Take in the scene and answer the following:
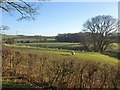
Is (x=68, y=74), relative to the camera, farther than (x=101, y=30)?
No

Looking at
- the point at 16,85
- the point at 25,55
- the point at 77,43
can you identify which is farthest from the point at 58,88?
the point at 77,43

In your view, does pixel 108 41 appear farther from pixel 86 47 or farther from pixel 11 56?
pixel 11 56

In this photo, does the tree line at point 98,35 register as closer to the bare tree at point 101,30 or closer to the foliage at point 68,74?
the bare tree at point 101,30

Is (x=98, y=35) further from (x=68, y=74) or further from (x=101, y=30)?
(x=68, y=74)

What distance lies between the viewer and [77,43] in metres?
76.3

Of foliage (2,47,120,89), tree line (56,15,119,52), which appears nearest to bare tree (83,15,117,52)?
tree line (56,15,119,52)

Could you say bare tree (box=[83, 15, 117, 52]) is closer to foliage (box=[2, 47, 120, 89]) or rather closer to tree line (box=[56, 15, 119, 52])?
tree line (box=[56, 15, 119, 52])

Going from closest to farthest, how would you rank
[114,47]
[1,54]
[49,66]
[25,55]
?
[49,66]
[25,55]
[1,54]
[114,47]

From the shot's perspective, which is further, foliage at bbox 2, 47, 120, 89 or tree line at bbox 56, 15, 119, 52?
tree line at bbox 56, 15, 119, 52

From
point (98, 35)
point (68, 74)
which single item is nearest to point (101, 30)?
point (98, 35)

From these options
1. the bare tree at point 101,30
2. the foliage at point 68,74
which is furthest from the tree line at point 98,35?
the foliage at point 68,74

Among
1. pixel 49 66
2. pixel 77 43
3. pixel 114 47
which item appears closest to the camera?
pixel 49 66

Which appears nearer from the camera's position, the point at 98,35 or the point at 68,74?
the point at 68,74

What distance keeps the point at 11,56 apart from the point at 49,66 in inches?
194
